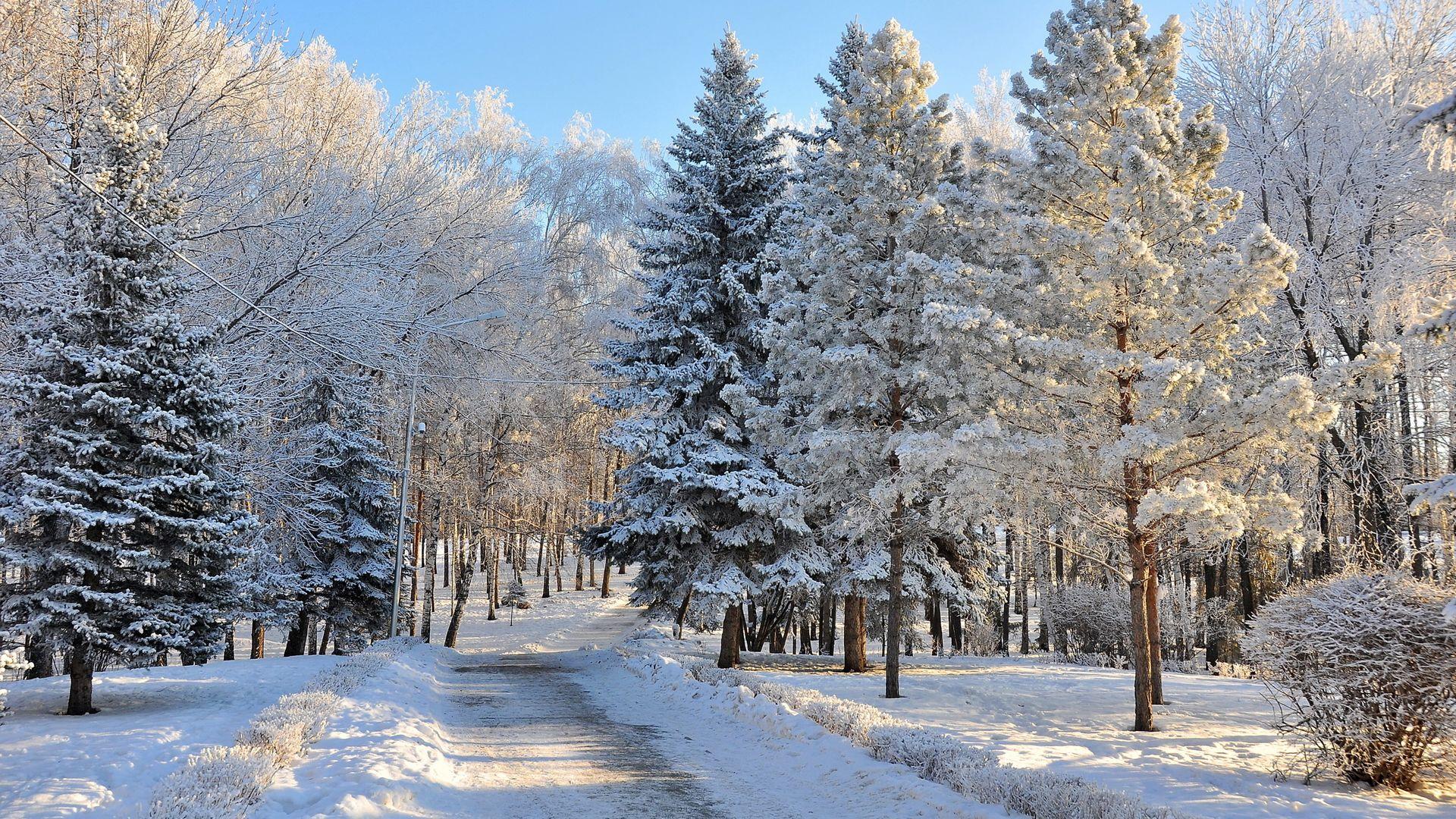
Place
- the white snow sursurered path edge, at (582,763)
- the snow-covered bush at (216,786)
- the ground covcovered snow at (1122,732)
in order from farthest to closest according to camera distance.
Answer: the ground covcovered snow at (1122,732) → the white snow sursurered path edge, at (582,763) → the snow-covered bush at (216,786)

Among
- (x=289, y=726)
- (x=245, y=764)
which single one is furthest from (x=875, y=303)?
(x=245, y=764)

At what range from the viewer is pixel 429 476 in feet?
91.5

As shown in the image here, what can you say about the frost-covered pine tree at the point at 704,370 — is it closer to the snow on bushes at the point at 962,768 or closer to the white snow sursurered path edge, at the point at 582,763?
the white snow sursurered path edge, at the point at 582,763

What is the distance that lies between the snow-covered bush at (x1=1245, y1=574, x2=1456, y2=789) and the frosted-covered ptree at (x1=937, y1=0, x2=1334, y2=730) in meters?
2.01

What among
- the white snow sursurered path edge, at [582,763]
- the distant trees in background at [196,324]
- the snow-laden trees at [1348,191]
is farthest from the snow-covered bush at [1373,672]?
the distant trees in background at [196,324]

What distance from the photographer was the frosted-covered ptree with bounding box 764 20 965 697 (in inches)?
544

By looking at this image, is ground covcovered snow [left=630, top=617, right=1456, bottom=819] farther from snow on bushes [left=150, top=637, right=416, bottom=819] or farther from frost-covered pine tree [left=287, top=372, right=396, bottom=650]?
frost-covered pine tree [left=287, top=372, right=396, bottom=650]

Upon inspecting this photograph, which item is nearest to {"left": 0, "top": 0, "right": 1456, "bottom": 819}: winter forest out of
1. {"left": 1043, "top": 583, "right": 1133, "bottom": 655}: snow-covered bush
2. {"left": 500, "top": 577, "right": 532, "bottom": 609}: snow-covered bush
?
{"left": 1043, "top": 583, "right": 1133, "bottom": 655}: snow-covered bush

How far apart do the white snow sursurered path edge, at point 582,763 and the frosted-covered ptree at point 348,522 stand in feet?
33.3

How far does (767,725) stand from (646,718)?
2233 millimetres

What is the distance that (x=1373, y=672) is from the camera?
704 cm

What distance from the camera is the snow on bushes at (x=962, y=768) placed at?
570 cm

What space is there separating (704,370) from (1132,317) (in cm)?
975

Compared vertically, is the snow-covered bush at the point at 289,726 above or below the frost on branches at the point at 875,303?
below
